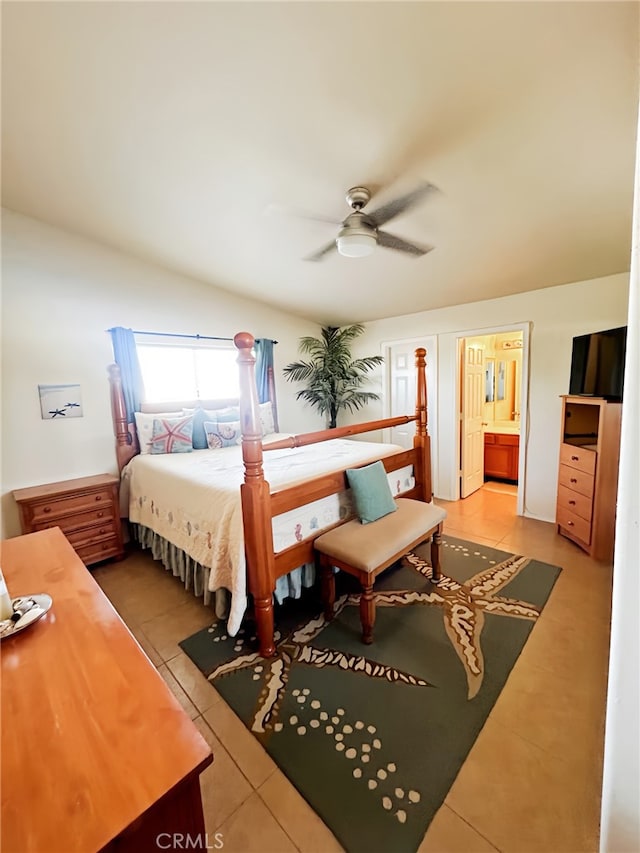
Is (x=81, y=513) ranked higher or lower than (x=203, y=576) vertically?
higher

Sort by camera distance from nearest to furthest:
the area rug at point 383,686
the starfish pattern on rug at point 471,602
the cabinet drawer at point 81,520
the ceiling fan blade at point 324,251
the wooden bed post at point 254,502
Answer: the area rug at point 383,686
the wooden bed post at point 254,502
the starfish pattern on rug at point 471,602
the ceiling fan blade at point 324,251
the cabinet drawer at point 81,520

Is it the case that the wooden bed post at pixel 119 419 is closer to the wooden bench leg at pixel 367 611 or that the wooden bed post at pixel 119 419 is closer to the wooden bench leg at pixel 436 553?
the wooden bench leg at pixel 367 611

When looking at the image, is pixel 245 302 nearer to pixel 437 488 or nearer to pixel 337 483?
pixel 337 483

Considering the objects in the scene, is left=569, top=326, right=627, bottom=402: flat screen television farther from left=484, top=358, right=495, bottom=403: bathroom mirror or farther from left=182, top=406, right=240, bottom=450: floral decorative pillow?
left=182, top=406, right=240, bottom=450: floral decorative pillow

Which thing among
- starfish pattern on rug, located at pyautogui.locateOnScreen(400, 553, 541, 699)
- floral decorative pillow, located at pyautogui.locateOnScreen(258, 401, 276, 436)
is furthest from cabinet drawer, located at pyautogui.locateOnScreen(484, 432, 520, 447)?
floral decorative pillow, located at pyautogui.locateOnScreen(258, 401, 276, 436)

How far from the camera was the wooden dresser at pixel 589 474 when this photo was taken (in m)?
2.64

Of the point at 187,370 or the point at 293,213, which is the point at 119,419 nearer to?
the point at 187,370

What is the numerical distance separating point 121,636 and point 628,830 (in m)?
1.05

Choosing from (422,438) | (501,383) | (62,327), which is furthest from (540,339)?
(62,327)

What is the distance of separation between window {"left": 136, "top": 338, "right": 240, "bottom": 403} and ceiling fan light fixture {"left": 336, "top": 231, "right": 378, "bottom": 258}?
6.10ft

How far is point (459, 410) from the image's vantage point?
408 cm

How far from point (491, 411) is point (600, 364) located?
2.39 m

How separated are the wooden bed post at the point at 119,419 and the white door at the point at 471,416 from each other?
11.9 ft

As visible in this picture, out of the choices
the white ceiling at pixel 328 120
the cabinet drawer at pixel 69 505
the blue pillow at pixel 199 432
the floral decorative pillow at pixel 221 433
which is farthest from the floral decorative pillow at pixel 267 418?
the white ceiling at pixel 328 120
